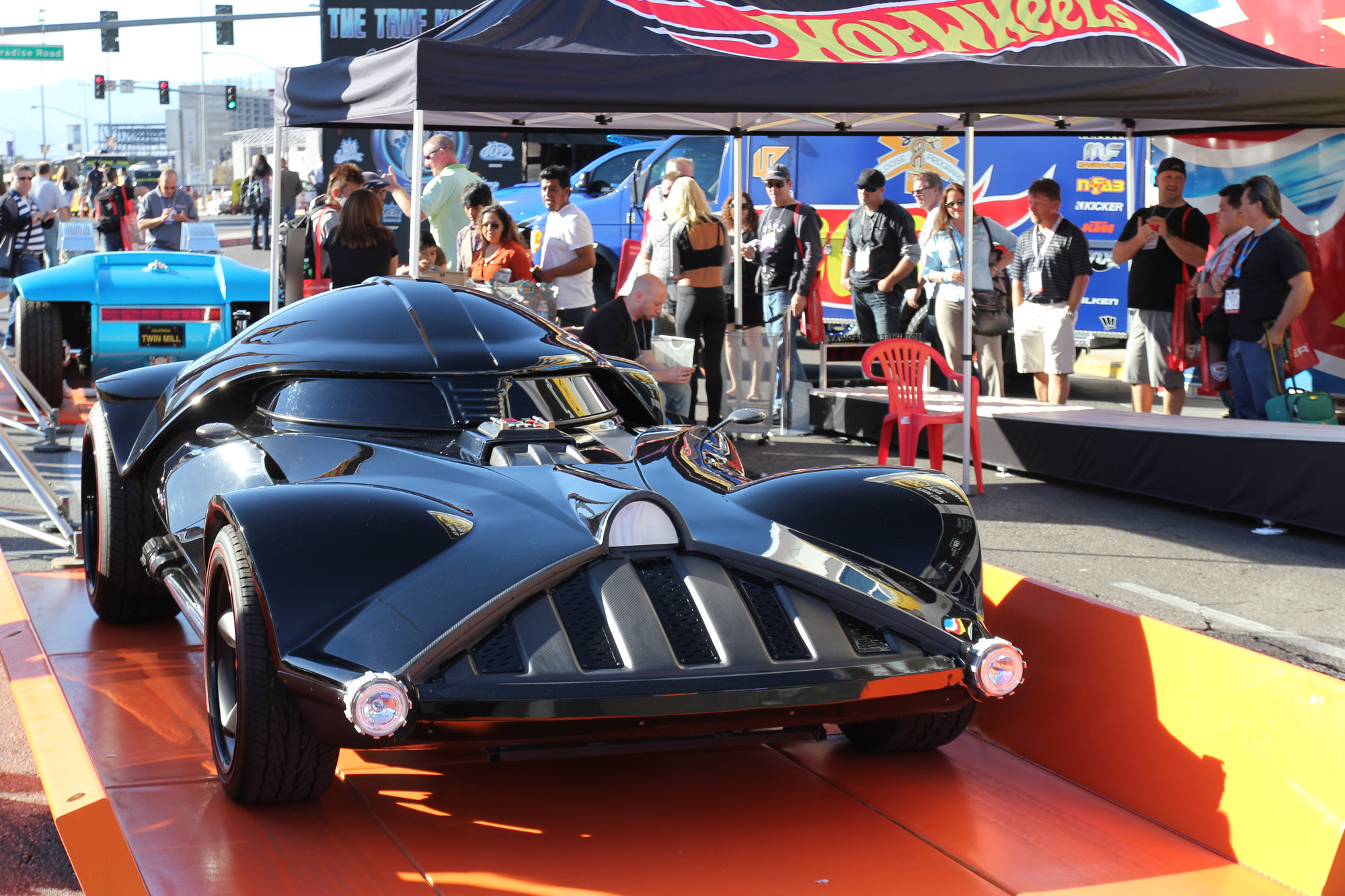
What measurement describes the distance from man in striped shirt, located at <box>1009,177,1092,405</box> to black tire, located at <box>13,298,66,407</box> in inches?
283

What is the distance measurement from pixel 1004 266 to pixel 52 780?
8986 millimetres

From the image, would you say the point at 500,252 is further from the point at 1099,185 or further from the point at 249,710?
the point at 1099,185

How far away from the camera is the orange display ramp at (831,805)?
290 centimetres

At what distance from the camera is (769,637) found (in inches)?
118

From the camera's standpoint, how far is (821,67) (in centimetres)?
700

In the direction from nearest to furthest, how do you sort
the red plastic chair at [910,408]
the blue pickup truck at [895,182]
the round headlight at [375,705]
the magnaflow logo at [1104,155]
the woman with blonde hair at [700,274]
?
the round headlight at [375,705] < the red plastic chair at [910,408] < the woman with blonde hair at [700,274] < the magnaflow logo at [1104,155] < the blue pickup truck at [895,182]

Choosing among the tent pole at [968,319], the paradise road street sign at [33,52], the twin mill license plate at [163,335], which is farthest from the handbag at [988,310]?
the paradise road street sign at [33,52]

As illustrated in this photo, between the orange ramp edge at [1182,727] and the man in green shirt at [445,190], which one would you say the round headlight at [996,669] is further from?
the man in green shirt at [445,190]

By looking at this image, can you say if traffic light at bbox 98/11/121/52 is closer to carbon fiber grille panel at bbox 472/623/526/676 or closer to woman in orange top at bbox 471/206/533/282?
woman in orange top at bbox 471/206/533/282

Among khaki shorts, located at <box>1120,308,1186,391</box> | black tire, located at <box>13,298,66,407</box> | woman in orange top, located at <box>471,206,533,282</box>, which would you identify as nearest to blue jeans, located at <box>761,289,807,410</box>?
woman in orange top, located at <box>471,206,533,282</box>

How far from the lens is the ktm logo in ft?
43.4

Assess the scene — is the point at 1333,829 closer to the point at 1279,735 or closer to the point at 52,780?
the point at 1279,735

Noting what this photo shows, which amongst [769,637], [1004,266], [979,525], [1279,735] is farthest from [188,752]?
[1004,266]

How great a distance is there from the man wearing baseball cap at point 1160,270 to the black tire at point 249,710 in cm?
758
